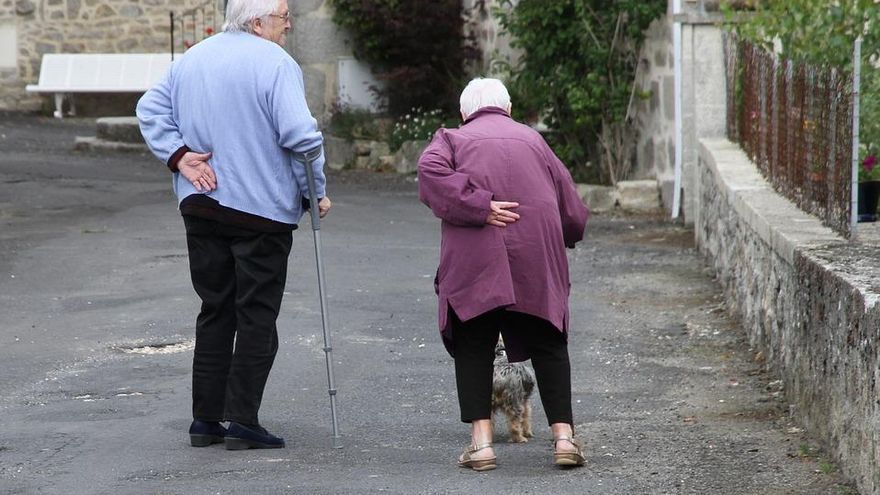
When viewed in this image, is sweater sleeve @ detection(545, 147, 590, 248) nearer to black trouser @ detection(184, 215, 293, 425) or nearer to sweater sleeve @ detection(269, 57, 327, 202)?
sweater sleeve @ detection(269, 57, 327, 202)

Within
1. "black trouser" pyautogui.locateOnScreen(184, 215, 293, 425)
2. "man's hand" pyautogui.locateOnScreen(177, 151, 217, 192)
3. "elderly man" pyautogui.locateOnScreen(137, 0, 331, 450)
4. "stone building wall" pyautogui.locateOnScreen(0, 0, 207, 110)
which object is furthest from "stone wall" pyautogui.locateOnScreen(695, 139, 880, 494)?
"stone building wall" pyautogui.locateOnScreen(0, 0, 207, 110)

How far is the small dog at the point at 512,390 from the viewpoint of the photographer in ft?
19.0

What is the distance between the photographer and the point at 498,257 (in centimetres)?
535

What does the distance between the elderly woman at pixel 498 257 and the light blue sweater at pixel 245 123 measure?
1.97 ft

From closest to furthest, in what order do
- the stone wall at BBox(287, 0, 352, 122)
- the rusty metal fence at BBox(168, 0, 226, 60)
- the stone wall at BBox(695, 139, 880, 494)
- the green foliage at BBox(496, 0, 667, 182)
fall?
1. the stone wall at BBox(695, 139, 880, 494)
2. the green foliage at BBox(496, 0, 667, 182)
3. the stone wall at BBox(287, 0, 352, 122)
4. the rusty metal fence at BBox(168, 0, 226, 60)

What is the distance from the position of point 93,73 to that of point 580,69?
36.2 ft

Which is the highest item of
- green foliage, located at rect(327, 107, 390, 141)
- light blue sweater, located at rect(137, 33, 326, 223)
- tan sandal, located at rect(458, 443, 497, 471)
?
light blue sweater, located at rect(137, 33, 326, 223)

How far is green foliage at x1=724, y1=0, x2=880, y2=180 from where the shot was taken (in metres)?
7.85

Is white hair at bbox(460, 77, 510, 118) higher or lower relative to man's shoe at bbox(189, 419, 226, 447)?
higher

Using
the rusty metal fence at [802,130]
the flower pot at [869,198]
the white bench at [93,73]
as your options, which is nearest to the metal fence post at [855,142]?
the rusty metal fence at [802,130]

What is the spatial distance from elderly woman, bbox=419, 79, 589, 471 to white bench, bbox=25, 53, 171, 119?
18.6m

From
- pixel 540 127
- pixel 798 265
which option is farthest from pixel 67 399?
pixel 540 127

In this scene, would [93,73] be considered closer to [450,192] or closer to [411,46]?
[411,46]

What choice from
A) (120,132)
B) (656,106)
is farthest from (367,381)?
(120,132)
